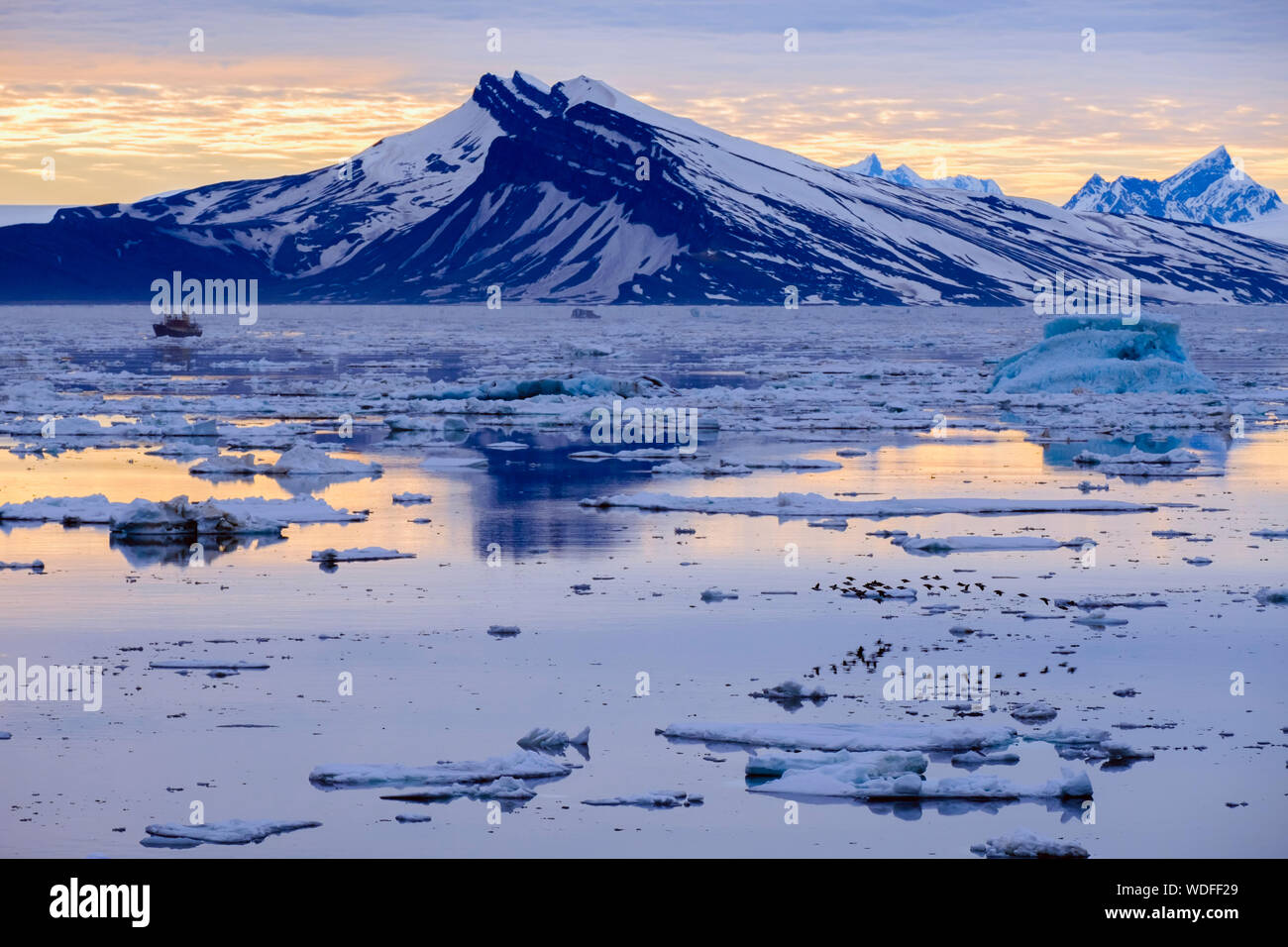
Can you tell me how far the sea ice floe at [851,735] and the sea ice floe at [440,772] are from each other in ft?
3.13

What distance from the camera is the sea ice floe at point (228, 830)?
7504mm

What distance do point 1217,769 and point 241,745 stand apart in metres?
4.91

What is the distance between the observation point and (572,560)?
14.9 metres

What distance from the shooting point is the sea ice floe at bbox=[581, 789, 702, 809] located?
26.4 ft

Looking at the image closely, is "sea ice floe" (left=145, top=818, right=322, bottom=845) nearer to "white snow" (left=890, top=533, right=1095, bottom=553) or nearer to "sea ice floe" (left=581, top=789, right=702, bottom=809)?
"sea ice floe" (left=581, top=789, right=702, bottom=809)

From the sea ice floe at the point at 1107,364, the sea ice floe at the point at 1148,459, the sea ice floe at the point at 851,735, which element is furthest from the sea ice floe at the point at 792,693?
the sea ice floe at the point at 1107,364

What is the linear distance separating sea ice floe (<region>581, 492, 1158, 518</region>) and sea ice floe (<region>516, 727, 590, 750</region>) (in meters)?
9.04

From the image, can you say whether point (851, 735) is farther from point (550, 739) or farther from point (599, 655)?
point (599, 655)

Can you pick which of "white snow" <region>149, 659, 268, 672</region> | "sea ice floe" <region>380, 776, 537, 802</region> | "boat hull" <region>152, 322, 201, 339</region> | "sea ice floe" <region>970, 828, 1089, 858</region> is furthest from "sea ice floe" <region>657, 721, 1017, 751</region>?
"boat hull" <region>152, 322, 201, 339</region>

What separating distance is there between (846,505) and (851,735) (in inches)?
372

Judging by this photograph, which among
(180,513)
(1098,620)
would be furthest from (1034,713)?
(180,513)

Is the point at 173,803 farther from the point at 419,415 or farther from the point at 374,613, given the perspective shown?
the point at 419,415

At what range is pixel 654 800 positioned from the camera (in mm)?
8062
